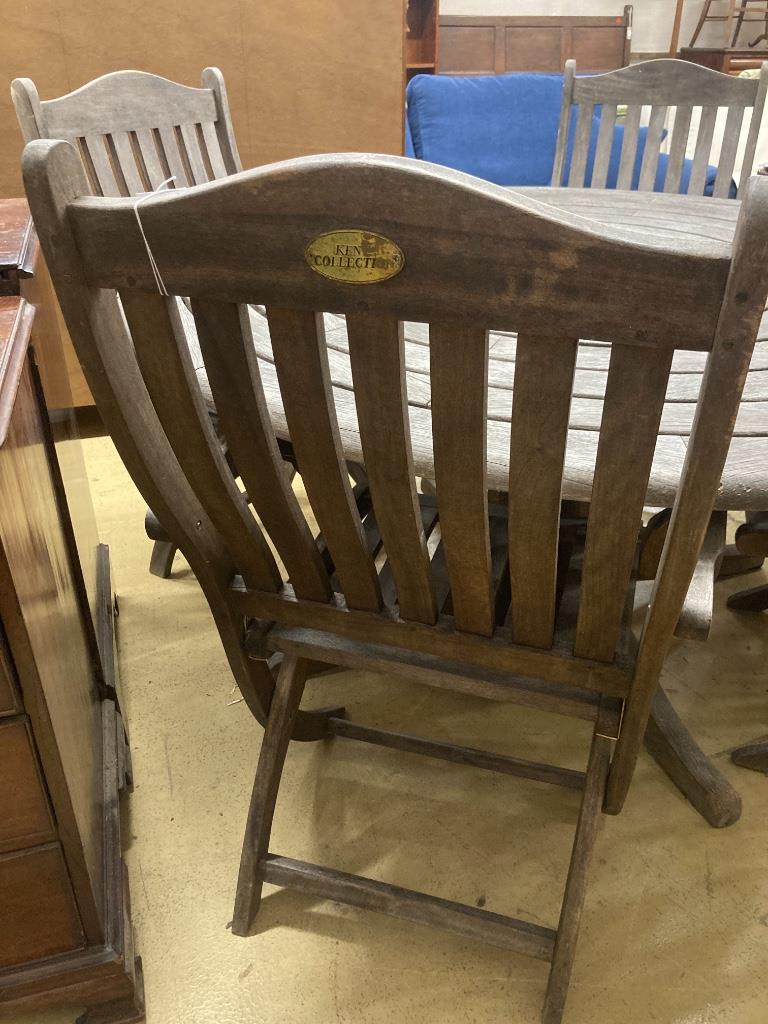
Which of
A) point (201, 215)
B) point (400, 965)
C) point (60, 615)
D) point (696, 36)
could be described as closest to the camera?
point (201, 215)

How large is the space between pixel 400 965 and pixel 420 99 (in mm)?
3464

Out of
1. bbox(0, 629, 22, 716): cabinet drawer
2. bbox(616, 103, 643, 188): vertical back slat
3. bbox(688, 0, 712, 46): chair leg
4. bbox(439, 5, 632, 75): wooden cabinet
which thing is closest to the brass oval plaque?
bbox(0, 629, 22, 716): cabinet drawer

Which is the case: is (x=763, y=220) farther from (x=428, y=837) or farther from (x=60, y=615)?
(x=428, y=837)

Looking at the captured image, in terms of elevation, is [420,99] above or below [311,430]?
below

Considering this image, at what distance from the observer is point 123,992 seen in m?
1.14

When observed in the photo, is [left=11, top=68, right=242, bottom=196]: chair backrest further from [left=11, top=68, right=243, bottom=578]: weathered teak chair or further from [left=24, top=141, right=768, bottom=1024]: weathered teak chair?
[left=24, top=141, right=768, bottom=1024]: weathered teak chair

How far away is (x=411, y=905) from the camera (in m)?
1.21

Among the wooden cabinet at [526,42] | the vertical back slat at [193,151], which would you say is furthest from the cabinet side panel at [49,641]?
the wooden cabinet at [526,42]

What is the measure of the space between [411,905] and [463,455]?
0.78 meters

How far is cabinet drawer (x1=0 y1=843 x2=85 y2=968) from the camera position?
1.01m

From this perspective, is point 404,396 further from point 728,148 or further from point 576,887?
point 728,148

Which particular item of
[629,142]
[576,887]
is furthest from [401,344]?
[629,142]

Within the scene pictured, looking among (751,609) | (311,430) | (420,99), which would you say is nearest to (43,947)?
(311,430)

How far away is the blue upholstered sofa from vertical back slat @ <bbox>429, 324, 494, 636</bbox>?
3.02m
